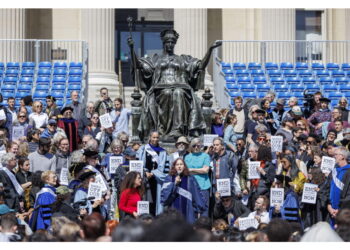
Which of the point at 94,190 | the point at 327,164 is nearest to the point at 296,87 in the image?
the point at 327,164

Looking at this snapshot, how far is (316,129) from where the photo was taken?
19.5 meters

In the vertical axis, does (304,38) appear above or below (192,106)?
above

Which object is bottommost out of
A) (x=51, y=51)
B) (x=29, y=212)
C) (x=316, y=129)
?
(x=29, y=212)

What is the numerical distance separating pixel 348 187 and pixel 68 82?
1371cm

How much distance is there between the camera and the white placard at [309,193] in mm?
13586

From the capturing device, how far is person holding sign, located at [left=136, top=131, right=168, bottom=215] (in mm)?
14398

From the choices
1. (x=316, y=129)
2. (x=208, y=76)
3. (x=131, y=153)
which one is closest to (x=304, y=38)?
(x=208, y=76)

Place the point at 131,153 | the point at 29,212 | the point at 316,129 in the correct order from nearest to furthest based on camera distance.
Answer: the point at 29,212, the point at 131,153, the point at 316,129

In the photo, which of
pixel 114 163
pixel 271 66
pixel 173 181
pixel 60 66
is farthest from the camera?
pixel 271 66

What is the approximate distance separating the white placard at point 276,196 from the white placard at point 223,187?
827 mm

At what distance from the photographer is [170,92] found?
17.6m

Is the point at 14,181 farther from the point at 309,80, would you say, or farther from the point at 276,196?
the point at 309,80

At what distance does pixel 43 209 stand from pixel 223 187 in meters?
2.80

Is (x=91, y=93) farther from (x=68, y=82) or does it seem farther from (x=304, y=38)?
(x=304, y=38)
